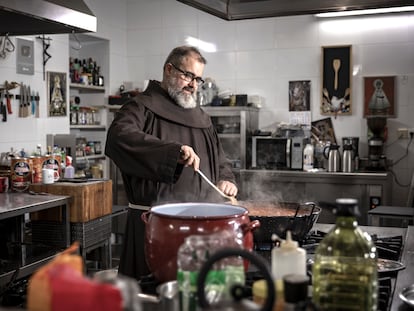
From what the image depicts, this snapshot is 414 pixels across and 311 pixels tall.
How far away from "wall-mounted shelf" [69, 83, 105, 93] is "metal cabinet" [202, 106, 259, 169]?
134 cm

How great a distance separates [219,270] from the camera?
109 cm

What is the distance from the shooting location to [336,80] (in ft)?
18.9

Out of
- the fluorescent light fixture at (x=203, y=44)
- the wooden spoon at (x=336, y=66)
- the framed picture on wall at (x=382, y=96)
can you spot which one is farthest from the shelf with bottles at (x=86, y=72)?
the framed picture on wall at (x=382, y=96)

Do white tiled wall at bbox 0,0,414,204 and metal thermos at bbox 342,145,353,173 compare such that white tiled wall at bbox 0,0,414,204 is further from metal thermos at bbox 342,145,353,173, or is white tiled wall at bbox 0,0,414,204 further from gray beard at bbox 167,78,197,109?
gray beard at bbox 167,78,197,109

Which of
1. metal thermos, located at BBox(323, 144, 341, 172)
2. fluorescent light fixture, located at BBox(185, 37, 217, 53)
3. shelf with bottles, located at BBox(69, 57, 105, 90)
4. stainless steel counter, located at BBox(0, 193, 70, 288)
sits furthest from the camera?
fluorescent light fixture, located at BBox(185, 37, 217, 53)

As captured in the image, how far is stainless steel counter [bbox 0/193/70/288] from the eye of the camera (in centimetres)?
316

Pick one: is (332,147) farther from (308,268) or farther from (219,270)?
(219,270)

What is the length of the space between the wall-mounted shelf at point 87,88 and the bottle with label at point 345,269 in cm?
489

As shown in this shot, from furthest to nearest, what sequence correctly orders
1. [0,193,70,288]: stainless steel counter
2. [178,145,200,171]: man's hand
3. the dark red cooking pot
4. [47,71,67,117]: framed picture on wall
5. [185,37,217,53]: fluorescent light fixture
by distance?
[185,37,217,53]: fluorescent light fixture
[47,71,67,117]: framed picture on wall
[0,193,70,288]: stainless steel counter
[178,145,200,171]: man's hand
the dark red cooking pot

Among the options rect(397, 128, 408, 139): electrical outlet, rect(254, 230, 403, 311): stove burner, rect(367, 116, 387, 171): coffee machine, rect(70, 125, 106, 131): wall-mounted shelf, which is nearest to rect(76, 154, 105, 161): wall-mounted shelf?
rect(70, 125, 106, 131): wall-mounted shelf

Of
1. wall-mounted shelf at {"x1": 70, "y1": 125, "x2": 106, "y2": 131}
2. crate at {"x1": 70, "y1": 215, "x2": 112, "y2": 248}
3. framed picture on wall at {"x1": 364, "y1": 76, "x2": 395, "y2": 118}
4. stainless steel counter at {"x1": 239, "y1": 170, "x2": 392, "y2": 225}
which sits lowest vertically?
crate at {"x1": 70, "y1": 215, "x2": 112, "y2": 248}

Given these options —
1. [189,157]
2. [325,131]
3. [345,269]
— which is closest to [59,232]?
[189,157]

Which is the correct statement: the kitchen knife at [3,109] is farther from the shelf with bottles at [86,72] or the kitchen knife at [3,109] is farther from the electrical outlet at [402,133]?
the electrical outlet at [402,133]

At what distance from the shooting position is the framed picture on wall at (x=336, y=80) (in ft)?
18.8
